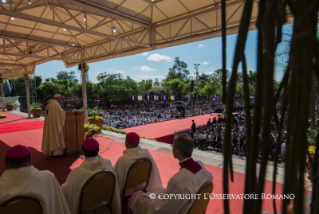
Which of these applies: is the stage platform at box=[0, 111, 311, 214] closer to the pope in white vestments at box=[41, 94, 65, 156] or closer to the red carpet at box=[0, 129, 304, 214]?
the red carpet at box=[0, 129, 304, 214]

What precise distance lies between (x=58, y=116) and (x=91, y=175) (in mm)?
3848

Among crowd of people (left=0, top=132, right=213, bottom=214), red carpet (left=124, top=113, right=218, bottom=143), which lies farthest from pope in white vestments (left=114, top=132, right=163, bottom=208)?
red carpet (left=124, top=113, right=218, bottom=143)

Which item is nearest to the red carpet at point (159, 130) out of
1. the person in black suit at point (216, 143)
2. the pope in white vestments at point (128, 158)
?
the person in black suit at point (216, 143)

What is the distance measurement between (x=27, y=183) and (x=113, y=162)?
3405 mm

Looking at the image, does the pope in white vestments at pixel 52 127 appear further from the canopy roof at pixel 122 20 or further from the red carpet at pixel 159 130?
the red carpet at pixel 159 130

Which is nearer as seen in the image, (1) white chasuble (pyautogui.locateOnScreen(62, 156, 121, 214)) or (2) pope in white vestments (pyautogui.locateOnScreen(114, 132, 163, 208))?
(1) white chasuble (pyautogui.locateOnScreen(62, 156, 121, 214))

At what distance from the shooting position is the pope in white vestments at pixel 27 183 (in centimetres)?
170

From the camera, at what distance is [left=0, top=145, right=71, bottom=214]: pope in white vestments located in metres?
1.70

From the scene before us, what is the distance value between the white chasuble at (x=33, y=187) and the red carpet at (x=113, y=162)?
2.11m

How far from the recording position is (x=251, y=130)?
528 mm

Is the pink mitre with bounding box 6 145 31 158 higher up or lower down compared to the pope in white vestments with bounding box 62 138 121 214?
higher up

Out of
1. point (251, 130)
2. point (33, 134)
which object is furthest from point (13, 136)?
point (251, 130)

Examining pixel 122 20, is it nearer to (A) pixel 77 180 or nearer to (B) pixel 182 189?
(A) pixel 77 180

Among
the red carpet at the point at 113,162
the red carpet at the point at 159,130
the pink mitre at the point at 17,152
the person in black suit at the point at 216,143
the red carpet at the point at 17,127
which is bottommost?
the red carpet at the point at 159,130
